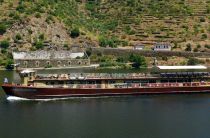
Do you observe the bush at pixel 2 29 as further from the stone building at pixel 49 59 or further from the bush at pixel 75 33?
the bush at pixel 75 33

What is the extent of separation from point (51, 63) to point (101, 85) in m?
41.9

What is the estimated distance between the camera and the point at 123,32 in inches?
5620

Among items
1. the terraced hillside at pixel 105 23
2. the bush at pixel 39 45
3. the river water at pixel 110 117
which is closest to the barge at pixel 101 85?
the river water at pixel 110 117

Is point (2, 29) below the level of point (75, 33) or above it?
above

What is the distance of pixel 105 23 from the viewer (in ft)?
A: 489

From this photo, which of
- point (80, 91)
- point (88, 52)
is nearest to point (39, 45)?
point (88, 52)

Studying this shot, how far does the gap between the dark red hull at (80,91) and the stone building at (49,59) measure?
41107 mm

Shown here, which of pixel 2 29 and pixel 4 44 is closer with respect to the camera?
pixel 4 44

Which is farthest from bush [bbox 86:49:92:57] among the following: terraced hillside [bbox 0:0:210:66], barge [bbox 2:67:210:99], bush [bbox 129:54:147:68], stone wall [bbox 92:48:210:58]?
barge [bbox 2:67:210:99]

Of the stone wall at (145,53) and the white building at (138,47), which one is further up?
the white building at (138,47)

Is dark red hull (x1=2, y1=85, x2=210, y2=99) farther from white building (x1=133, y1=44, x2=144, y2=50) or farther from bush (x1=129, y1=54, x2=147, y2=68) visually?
white building (x1=133, y1=44, x2=144, y2=50)

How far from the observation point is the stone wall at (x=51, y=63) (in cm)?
11806

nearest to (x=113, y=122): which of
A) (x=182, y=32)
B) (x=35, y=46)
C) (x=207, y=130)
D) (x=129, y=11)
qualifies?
(x=207, y=130)

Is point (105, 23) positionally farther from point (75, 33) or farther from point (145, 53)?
point (145, 53)
